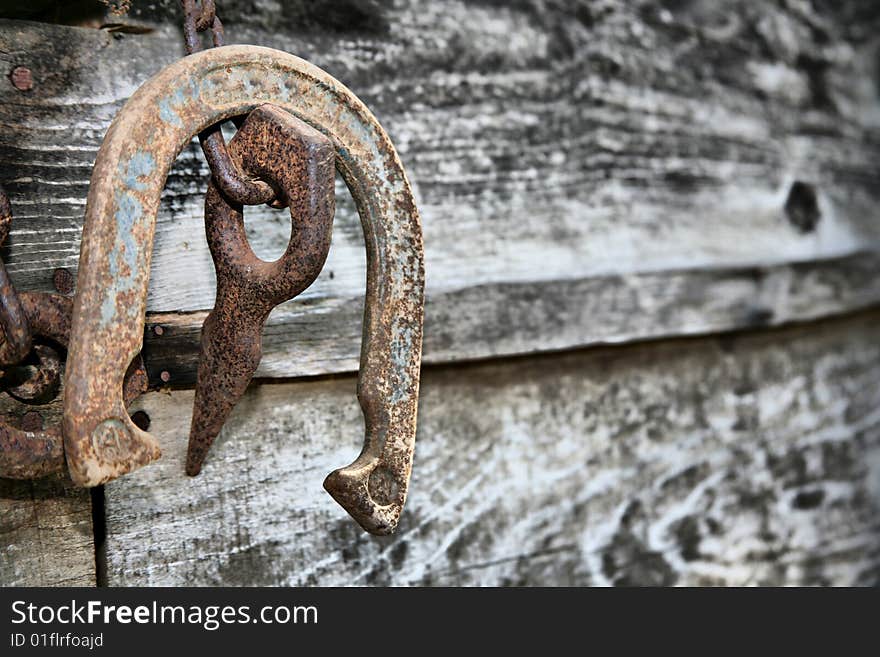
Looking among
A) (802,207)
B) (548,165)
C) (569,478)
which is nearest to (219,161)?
(548,165)

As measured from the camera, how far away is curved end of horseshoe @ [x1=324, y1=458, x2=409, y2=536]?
488 mm

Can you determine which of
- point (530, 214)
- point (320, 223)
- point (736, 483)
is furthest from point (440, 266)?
point (736, 483)

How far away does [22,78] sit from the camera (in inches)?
19.4

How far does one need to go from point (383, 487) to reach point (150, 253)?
Answer: 0.20 metres

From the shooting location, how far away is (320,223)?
0.46m

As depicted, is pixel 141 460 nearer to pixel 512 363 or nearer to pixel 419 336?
pixel 419 336

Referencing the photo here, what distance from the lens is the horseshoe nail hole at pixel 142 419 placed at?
0.56 meters

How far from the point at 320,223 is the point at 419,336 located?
0.34 ft

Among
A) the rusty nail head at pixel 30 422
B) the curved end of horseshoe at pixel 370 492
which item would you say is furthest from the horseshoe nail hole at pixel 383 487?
the rusty nail head at pixel 30 422

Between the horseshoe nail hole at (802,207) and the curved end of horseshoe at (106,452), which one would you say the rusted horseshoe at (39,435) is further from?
the horseshoe nail hole at (802,207)

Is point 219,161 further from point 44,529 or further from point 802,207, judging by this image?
point 802,207

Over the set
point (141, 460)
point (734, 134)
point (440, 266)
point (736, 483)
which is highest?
point (734, 134)

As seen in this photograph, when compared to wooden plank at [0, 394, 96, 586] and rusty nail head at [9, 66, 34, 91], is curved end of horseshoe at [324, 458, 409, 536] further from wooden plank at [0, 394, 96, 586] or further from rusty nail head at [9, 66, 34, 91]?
rusty nail head at [9, 66, 34, 91]

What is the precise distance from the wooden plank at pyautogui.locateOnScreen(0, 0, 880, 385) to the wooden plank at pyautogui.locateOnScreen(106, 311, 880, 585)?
0.16ft
